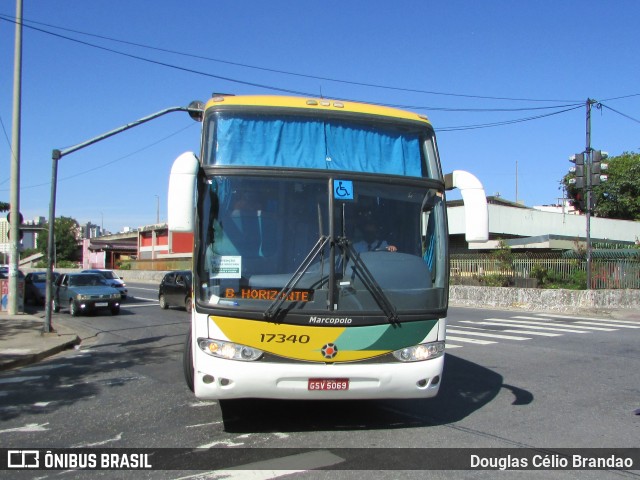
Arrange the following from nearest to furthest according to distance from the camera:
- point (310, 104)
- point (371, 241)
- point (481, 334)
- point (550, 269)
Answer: point (371, 241)
point (310, 104)
point (481, 334)
point (550, 269)

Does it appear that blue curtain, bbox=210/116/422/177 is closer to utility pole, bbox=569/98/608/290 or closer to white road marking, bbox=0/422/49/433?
white road marking, bbox=0/422/49/433

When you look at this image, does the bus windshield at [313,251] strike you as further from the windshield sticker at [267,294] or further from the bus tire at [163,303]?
the bus tire at [163,303]

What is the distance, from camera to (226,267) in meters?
5.79

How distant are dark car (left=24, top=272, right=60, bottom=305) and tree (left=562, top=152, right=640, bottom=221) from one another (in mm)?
39218

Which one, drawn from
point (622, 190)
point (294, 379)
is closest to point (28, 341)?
point (294, 379)

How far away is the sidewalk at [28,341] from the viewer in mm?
11469

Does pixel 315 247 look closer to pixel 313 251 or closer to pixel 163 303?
pixel 313 251

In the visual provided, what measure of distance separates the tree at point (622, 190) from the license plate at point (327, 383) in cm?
4684

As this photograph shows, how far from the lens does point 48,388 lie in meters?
8.88

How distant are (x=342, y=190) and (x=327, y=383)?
1894 mm

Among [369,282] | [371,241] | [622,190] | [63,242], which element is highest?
[622,190]

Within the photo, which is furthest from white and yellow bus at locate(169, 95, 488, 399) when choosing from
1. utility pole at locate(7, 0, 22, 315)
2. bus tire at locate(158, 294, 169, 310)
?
bus tire at locate(158, 294, 169, 310)

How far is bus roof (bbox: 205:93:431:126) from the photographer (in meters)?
6.47

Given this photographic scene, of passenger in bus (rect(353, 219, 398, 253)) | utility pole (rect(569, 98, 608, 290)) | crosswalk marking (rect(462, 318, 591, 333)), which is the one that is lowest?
crosswalk marking (rect(462, 318, 591, 333))
